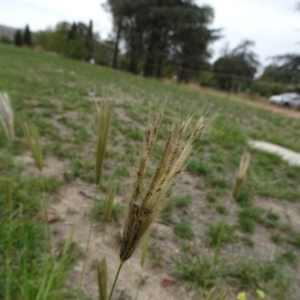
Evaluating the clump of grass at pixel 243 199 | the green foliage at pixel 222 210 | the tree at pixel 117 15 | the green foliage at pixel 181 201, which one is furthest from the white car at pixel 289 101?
the green foliage at pixel 181 201

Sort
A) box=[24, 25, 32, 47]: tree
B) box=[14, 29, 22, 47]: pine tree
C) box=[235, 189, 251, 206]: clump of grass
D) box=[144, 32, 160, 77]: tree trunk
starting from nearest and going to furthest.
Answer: box=[235, 189, 251, 206]: clump of grass
box=[144, 32, 160, 77]: tree trunk
box=[14, 29, 22, 47]: pine tree
box=[24, 25, 32, 47]: tree

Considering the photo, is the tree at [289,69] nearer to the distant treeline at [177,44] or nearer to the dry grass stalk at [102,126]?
the distant treeline at [177,44]

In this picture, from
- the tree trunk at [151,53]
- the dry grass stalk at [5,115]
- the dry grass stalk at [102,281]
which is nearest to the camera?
the dry grass stalk at [102,281]

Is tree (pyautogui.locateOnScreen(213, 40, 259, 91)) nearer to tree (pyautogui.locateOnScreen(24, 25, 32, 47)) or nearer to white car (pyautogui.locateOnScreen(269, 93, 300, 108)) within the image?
white car (pyautogui.locateOnScreen(269, 93, 300, 108))

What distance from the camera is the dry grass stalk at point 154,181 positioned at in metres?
0.38

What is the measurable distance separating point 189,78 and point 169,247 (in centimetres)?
2315

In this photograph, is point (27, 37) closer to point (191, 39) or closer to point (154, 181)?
point (191, 39)

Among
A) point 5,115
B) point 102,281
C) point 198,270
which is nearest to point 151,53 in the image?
point 198,270

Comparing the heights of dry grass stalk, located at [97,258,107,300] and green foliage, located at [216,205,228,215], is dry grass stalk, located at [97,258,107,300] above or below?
above

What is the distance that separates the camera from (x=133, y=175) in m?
0.44

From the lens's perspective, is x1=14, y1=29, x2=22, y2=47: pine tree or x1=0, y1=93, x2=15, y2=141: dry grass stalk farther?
x1=14, y1=29, x2=22, y2=47: pine tree

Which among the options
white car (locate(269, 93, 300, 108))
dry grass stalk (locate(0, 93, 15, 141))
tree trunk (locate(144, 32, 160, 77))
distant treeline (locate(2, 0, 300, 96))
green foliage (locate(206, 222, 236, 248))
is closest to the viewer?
dry grass stalk (locate(0, 93, 15, 141))

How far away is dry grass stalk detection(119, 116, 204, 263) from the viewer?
38 centimetres

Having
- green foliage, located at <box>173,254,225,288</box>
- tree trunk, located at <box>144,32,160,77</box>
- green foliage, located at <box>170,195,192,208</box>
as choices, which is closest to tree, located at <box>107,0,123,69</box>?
tree trunk, located at <box>144,32,160,77</box>
